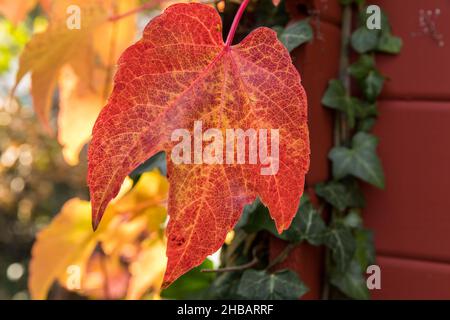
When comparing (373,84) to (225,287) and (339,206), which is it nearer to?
(339,206)

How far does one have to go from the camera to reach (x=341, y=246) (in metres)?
0.57

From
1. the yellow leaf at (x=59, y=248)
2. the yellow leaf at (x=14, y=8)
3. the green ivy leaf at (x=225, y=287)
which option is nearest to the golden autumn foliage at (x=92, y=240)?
the yellow leaf at (x=59, y=248)

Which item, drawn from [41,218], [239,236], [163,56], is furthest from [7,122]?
[163,56]

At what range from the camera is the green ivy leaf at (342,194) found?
584 millimetres

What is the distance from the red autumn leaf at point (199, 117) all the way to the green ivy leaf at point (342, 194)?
0.75 ft

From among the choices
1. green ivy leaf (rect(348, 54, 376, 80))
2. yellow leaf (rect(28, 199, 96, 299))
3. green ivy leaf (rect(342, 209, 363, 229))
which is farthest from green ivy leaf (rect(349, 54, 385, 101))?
yellow leaf (rect(28, 199, 96, 299))

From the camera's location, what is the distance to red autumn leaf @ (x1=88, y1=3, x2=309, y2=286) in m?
0.35

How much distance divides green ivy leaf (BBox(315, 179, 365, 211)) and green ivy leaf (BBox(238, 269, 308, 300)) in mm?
85

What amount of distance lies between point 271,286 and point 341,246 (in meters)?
0.08

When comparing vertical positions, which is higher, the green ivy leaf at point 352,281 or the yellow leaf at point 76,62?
the yellow leaf at point 76,62

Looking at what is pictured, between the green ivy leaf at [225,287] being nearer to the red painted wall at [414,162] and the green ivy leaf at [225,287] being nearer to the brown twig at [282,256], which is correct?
the brown twig at [282,256]

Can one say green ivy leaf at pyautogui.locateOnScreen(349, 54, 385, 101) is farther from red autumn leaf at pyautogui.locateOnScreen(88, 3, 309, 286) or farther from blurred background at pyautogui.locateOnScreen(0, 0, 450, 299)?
red autumn leaf at pyautogui.locateOnScreen(88, 3, 309, 286)
